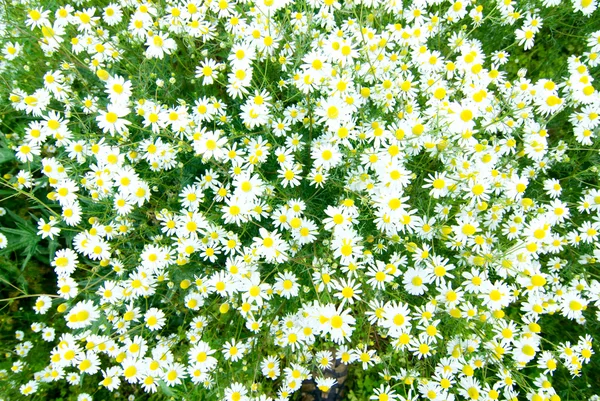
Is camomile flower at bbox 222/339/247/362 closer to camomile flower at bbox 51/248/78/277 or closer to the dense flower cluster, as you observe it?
the dense flower cluster

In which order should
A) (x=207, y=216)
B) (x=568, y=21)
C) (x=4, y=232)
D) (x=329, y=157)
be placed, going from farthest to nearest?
(x=568, y=21)
(x=4, y=232)
(x=207, y=216)
(x=329, y=157)

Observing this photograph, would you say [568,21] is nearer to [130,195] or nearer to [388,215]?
[388,215]

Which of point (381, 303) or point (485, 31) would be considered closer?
point (381, 303)

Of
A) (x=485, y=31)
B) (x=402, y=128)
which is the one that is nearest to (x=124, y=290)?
(x=402, y=128)

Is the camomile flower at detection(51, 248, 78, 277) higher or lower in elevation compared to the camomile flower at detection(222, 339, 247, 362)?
higher

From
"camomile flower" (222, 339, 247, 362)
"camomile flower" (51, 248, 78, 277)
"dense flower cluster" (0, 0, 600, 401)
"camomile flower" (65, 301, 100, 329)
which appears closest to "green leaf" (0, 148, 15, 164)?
"dense flower cluster" (0, 0, 600, 401)

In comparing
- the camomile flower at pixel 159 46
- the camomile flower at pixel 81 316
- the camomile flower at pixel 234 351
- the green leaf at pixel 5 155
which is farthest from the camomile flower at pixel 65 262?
the camomile flower at pixel 159 46

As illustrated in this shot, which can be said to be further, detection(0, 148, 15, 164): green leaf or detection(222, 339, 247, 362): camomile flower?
detection(0, 148, 15, 164): green leaf

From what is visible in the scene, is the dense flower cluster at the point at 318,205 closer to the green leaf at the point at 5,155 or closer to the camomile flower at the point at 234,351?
the camomile flower at the point at 234,351
